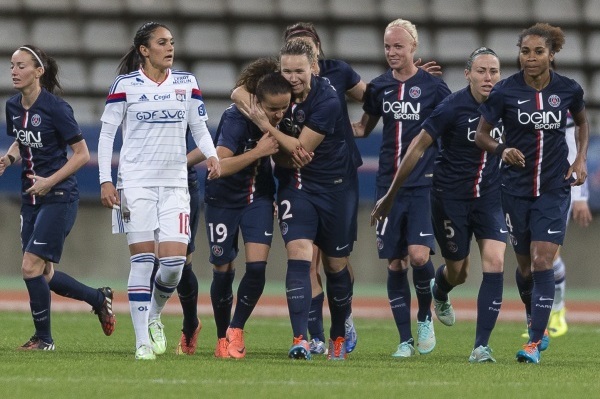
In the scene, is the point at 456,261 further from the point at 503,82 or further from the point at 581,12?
the point at 581,12

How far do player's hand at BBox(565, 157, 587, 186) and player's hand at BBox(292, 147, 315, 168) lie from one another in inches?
68.4

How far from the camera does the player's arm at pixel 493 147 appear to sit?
8570 millimetres

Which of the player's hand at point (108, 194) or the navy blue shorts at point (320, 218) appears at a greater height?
the player's hand at point (108, 194)

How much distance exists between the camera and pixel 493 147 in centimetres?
891

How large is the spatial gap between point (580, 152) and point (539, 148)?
31 centimetres

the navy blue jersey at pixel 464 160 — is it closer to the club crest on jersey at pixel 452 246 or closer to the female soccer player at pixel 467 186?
the female soccer player at pixel 467 186

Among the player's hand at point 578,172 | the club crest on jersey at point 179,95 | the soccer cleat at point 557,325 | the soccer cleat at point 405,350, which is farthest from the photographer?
the soccer cleat at point 557,325

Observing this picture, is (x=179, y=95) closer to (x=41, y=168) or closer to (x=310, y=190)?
(x=310, y=190)

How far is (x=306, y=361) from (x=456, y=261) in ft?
7.02

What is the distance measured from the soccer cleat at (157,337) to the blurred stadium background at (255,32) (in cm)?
1028

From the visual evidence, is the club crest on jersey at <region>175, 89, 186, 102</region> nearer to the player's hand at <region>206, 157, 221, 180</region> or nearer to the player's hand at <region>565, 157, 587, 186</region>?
the player's hand at <region>206, 157, 221, 180</region>

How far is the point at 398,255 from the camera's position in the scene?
9.88 meters

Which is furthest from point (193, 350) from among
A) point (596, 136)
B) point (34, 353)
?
point (596, 136)

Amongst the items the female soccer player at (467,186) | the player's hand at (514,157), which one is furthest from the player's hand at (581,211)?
the player's hand at (514,157)
